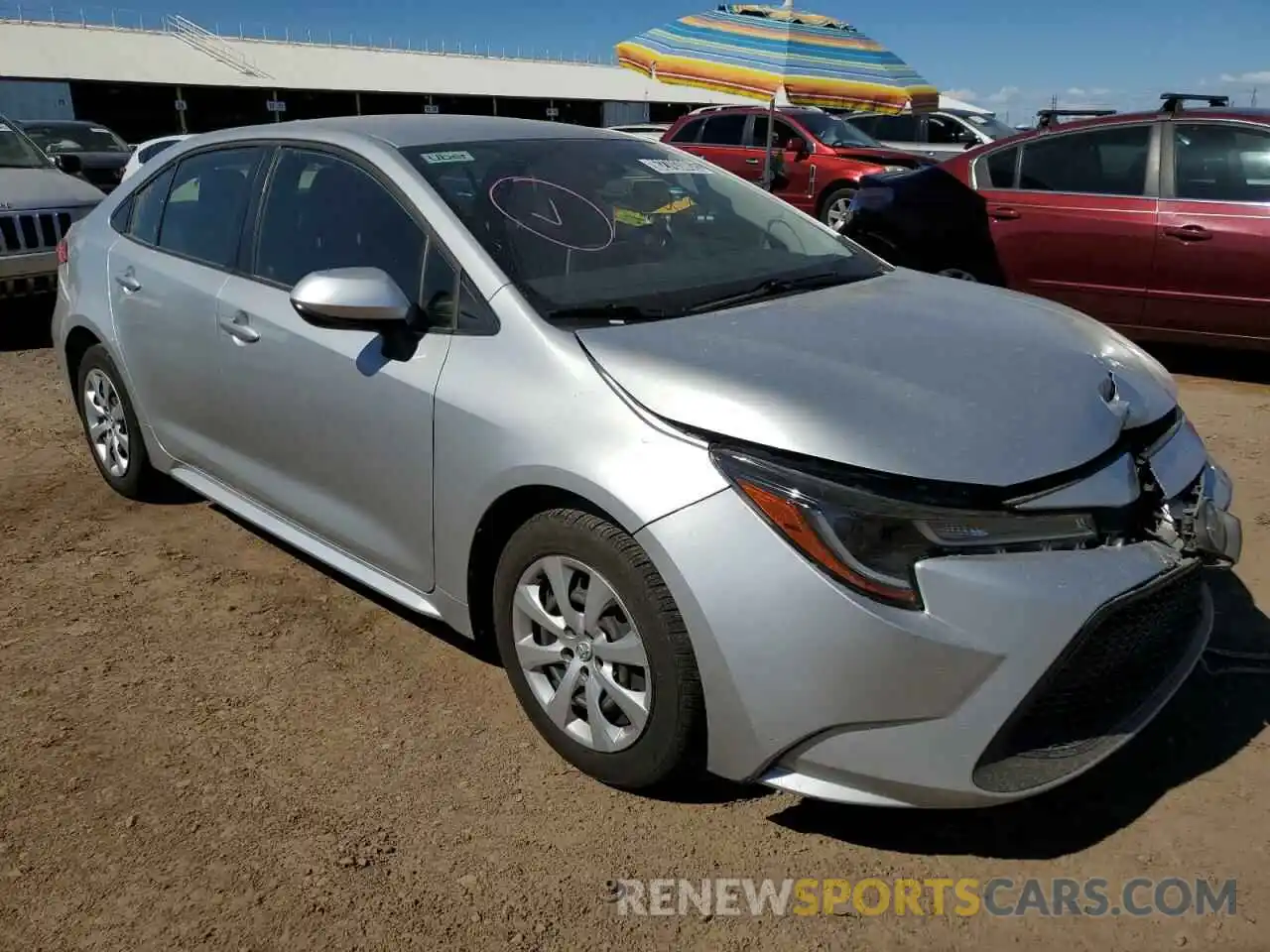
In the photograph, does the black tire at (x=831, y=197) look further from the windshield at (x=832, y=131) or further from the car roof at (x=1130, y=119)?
the car roof at (x=1130, y=119)

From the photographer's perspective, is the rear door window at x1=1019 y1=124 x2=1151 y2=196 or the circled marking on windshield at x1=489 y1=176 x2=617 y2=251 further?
the rear door window at x1=1019 y1=124 x2=1151 y2=196

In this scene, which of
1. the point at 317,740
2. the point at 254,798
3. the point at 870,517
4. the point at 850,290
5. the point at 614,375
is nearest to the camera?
the point at 870,517

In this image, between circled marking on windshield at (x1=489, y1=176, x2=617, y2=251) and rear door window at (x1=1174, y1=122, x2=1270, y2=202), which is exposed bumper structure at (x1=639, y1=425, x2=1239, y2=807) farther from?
rear door window at (x1=1174, y1=122, x2=1270, y2=202)

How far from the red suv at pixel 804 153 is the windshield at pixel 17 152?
7512mm

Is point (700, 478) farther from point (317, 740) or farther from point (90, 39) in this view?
point (90, 39)

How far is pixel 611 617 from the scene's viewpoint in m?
2.51

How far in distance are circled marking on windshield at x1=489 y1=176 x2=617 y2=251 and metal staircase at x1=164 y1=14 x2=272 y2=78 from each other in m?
43.7

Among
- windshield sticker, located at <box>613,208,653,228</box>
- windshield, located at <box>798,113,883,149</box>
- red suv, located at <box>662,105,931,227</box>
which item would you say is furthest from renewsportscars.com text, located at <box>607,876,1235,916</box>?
windshield, located at <box>798,113,883,149</box>

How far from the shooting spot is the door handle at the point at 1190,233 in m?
5.92

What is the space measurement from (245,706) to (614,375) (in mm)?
1565

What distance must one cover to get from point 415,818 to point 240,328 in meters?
1.77

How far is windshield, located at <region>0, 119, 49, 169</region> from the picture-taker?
27.7ft

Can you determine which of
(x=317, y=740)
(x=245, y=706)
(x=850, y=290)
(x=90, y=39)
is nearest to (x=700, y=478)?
(x=850, y=290)

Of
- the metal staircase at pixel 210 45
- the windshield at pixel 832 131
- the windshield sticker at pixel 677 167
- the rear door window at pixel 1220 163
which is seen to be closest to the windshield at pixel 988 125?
the windshield at pixel 832 131
